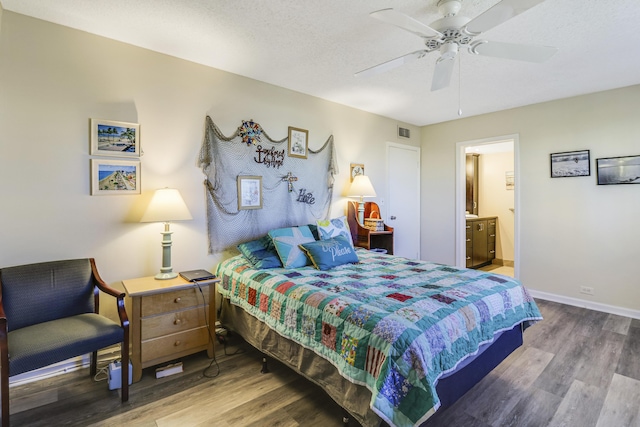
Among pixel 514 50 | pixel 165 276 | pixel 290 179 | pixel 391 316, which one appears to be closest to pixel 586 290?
pixel 514 50

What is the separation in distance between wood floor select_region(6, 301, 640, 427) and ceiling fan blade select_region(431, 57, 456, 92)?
230cm

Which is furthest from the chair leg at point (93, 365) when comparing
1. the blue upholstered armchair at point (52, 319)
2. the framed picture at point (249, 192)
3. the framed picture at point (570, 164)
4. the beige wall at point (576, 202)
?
the framed picture at point (570, 164)

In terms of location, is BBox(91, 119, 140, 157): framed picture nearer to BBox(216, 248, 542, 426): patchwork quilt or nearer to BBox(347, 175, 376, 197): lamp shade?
BBox(216, 248, 542, 426): patchwork quilt

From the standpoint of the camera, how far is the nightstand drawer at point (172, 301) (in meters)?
2.28

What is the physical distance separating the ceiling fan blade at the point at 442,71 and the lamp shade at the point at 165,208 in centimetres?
226

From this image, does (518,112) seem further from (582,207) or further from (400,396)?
(400,396)

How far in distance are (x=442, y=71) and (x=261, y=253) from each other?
2121mm

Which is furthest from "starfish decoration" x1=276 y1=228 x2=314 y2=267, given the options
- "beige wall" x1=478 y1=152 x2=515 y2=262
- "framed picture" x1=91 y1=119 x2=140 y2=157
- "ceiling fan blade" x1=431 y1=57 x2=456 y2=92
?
"beige wall" x1=478 y1=152 x2=515 y2=262

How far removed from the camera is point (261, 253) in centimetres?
288

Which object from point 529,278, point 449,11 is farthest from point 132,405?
point 529,278

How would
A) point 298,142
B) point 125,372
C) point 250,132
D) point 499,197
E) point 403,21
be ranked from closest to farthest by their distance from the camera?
point 403,21
point 125,372
point 250,132
point 298,142
point 499,197

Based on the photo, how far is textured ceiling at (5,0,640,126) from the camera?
6.86ft

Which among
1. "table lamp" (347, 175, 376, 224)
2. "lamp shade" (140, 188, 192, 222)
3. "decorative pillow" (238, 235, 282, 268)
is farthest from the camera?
"table lamp" (347, 175, 376, 224)

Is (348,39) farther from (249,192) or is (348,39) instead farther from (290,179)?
(249,192)
